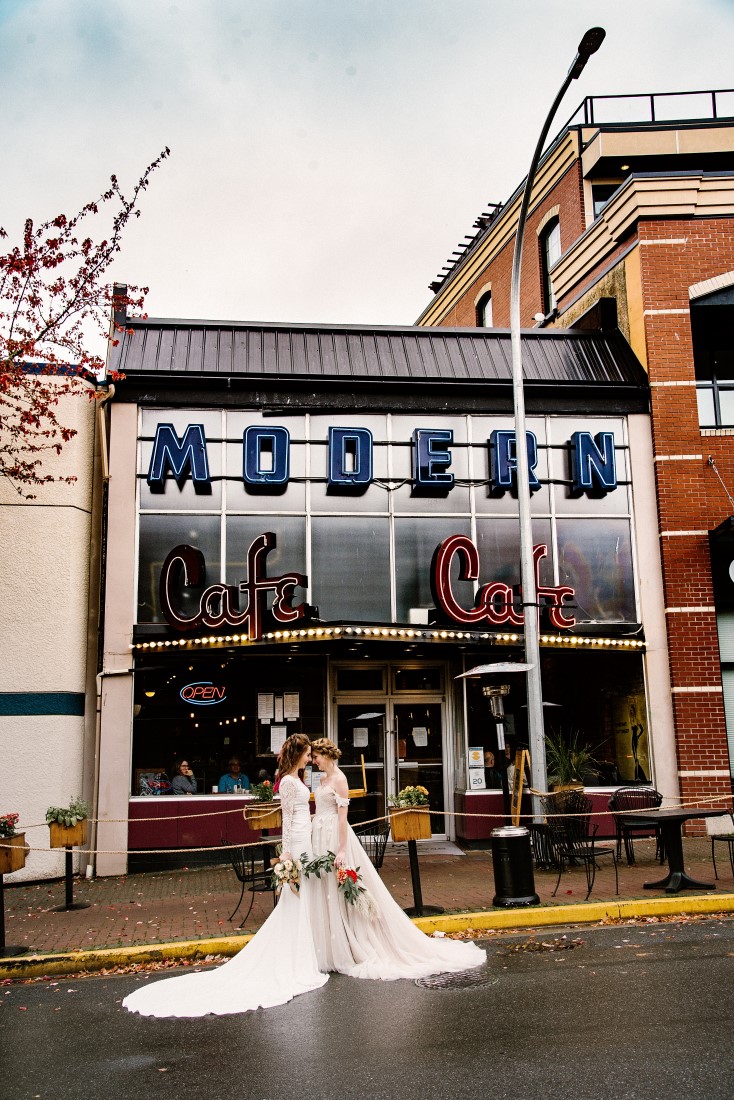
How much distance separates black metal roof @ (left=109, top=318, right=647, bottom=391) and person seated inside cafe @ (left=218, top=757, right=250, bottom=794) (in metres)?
6.10

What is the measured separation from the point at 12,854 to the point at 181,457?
300 inches

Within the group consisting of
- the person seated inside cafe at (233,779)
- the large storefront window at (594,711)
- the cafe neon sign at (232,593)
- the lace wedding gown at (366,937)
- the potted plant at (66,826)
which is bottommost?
the lace wedding gown at (366,937)

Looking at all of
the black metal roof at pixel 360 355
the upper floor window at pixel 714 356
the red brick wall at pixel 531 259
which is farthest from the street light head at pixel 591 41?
the red brick wall at pixel 531 259

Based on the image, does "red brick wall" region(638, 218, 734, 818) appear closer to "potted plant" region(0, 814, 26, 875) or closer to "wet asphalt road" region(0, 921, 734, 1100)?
"wet asphalt road" region(0, 921, 734, 1100)

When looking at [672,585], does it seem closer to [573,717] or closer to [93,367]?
[573,717]

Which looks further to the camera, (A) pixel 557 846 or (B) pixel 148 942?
(A) pixel 557 846

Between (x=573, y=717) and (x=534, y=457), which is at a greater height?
(x=534, y=457)

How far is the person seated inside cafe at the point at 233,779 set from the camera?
1521 centimetres

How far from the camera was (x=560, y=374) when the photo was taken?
1777 centimetres

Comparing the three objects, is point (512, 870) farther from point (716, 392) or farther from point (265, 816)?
point (716, 392)

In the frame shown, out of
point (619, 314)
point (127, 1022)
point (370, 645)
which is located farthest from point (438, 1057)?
point (619, 314)

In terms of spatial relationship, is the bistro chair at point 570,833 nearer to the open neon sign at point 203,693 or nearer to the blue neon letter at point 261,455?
the open neon sign at point 203,693

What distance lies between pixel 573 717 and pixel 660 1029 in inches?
416

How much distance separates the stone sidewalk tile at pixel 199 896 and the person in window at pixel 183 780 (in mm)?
1142
